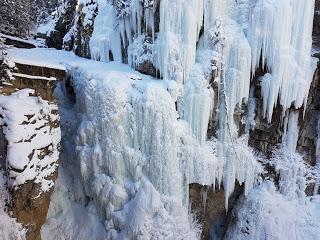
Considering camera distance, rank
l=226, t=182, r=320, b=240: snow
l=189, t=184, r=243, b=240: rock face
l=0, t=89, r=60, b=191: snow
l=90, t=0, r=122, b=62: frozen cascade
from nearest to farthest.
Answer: l=0, t=89, r=60, b=191: snow
l=189, t=184, r=243, b=240: rock face
l=226, t=182, r=320, b=240: snow
l=90, t=0, r=122, b=62: frozen cascade

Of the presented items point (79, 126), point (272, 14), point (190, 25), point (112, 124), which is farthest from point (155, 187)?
point (272, 14)

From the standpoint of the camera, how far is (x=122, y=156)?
33.9 feet

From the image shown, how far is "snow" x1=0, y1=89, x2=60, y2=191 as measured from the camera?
26.4 feet

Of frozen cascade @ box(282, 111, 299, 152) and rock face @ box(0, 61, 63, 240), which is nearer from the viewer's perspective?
rock face @ box(0, 61, 63, 240)

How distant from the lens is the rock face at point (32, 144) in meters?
8.12

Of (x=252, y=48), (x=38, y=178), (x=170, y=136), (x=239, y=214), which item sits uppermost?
(x=252, y=48)

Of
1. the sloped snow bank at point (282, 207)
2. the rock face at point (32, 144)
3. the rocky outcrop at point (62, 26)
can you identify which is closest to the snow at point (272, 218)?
the sloped snow bank at point (282, 207)

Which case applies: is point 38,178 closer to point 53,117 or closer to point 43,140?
point 43,140

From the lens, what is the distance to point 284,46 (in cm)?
1102

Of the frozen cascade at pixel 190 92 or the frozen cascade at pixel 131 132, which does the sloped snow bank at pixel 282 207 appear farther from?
the frozen cascade at pixel 131 132

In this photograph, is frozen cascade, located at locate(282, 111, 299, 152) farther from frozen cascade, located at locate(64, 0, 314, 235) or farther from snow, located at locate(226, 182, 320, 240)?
snow, located at locate(226, 182, 320, 240)

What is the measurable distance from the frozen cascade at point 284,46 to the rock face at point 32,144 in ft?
18.7

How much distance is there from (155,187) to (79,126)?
2751 millimetres

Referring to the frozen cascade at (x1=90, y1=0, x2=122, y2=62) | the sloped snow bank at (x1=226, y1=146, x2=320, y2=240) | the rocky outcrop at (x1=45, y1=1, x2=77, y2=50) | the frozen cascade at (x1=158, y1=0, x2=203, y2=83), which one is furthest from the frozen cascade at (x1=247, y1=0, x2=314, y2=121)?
the rocky outcrop at (x1=45, y1=1, x2=77, y2=50)
